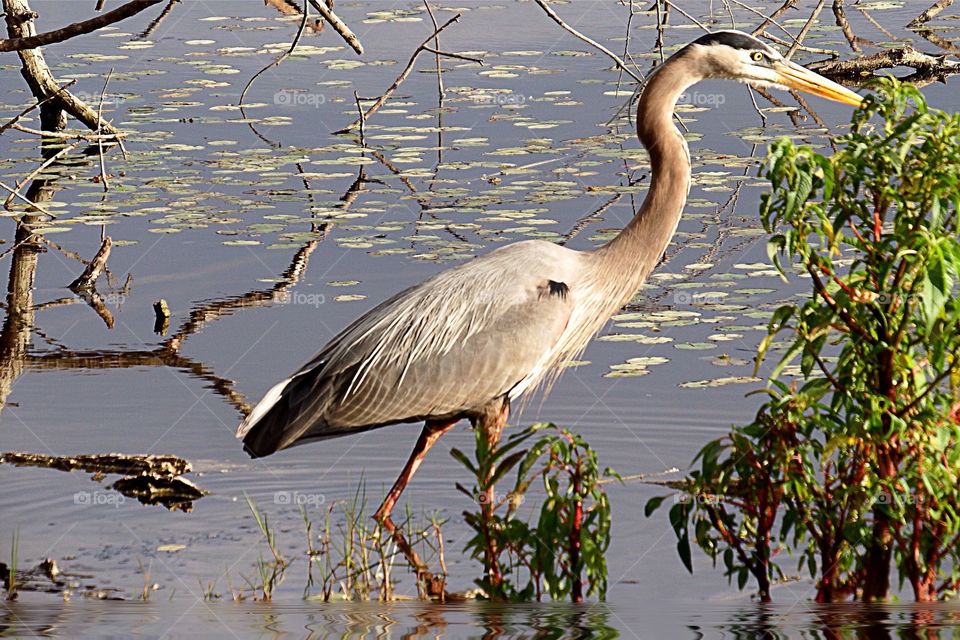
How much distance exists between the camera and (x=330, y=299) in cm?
737

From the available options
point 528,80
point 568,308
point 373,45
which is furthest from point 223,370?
point 373,45

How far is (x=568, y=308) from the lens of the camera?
523 cm

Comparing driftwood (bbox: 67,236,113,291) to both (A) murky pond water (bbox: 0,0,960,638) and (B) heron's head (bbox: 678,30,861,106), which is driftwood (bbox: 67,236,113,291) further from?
(B) heron's head (bbox: 678,30,861,106)

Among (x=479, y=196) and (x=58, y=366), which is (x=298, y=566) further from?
(x=479, y=196)

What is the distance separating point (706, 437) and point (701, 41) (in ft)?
4.90

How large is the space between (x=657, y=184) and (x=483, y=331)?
81 cm

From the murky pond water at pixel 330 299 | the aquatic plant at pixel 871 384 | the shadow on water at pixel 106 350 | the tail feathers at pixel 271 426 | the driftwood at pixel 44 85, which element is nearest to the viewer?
the aquatic plant at pixel 871 384
